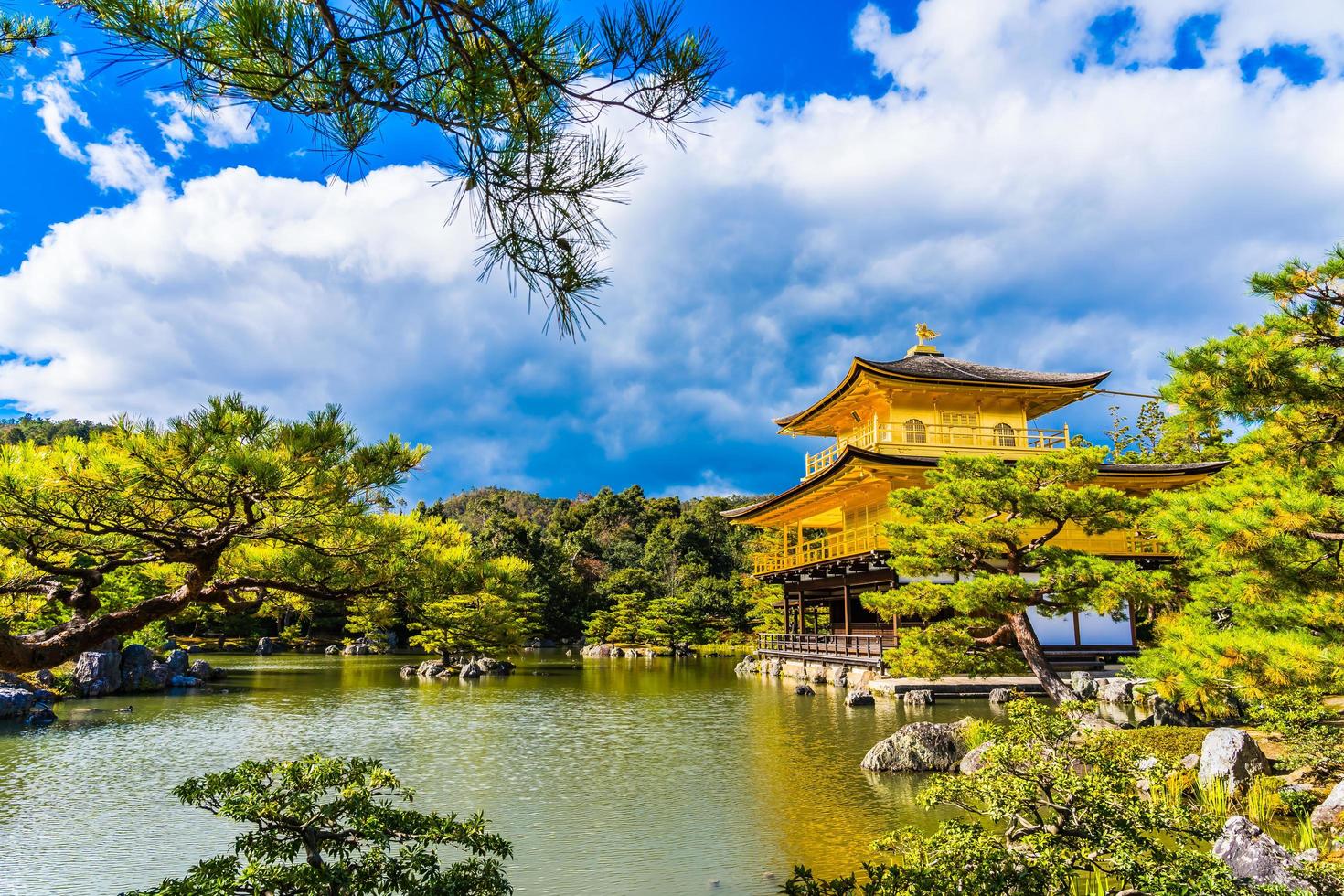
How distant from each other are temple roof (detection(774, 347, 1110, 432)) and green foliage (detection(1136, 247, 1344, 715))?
11.0 metres

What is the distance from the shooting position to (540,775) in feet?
28.0

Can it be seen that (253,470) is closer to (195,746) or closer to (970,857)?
(970,857)

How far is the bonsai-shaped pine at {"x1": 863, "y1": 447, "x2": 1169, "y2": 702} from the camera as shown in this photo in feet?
33.4

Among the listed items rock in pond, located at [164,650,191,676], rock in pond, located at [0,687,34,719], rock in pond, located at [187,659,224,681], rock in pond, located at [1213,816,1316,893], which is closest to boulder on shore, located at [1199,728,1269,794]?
rock in pond, located at [1213,816,1316,893]

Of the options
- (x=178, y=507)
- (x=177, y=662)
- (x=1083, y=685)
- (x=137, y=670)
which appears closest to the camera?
(x=178, y=507)

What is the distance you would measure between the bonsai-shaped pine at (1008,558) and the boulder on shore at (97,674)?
49.3 feet

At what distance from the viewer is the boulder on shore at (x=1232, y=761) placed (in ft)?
20.7

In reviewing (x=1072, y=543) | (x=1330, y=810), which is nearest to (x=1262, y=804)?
(x=1330, y=810)

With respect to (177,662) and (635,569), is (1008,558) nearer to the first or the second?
(177,662)

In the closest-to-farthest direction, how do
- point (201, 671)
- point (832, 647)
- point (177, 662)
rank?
1. point (832, 647)
2. point (177, 662)
3. point (201, 671)

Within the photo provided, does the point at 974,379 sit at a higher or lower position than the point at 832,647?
higher

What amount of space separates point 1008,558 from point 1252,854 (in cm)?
681

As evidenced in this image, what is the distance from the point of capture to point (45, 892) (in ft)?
16.7

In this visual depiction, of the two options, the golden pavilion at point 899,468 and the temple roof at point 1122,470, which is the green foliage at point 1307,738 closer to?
the golden pavilion at point 899,468
